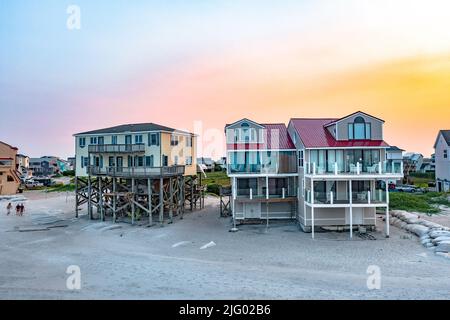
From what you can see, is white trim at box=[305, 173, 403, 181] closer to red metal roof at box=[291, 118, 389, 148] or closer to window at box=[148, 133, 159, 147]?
Answer: red metal roof at box=[291, 118, 389, 148]

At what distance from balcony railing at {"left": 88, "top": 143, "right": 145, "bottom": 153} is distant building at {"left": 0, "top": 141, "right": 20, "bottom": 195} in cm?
3564

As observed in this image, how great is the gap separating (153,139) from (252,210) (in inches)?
436

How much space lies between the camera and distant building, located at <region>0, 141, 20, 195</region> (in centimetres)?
5878

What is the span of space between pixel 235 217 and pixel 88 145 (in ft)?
53.9

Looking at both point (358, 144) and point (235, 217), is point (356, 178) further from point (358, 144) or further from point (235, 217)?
point (235, 217)

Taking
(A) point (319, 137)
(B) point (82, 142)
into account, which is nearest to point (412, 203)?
(A) point (319, 137)

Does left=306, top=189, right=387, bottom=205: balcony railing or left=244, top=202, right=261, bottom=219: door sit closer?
left=306, top=189, right=387, bottom=205: balcony railing

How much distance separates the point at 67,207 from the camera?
4259cm

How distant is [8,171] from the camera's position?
5975 centimetres

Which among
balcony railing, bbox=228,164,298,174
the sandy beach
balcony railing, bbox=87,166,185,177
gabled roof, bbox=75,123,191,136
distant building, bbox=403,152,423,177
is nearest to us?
the sandy beach

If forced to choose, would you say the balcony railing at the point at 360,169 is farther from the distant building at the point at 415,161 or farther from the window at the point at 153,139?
the distant building at the point at 415,161

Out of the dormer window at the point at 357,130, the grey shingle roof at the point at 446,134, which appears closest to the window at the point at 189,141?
the dormer window at the point at 357,130
